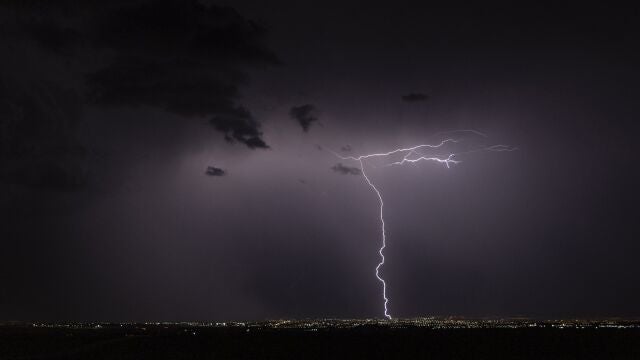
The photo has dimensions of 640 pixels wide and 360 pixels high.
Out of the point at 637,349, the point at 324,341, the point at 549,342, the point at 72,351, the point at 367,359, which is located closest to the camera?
the point at 367,359

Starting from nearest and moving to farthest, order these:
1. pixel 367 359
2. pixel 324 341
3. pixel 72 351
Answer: pixel 367 359, pixel 72 351, pixel 324 341

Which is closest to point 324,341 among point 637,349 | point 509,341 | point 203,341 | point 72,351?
point 203,341

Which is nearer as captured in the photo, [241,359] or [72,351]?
[241,359]

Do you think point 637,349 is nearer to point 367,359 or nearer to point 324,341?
point 367,359

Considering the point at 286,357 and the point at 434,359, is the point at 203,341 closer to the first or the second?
the point at 286,357

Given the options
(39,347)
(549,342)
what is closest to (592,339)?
(549,342)

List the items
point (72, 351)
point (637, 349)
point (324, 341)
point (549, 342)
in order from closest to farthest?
point (637, 349), point (72, 351), point (549, 342), point (324, 341)

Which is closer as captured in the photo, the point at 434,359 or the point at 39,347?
the point at 434,359

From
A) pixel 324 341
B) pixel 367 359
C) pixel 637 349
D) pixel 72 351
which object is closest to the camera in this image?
pixel 367 359
